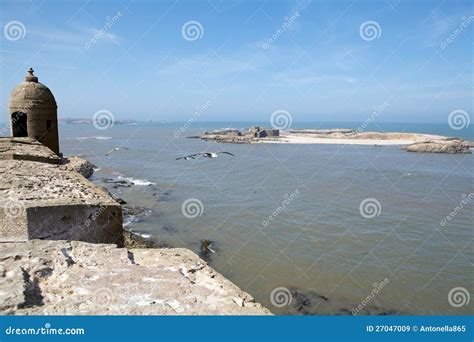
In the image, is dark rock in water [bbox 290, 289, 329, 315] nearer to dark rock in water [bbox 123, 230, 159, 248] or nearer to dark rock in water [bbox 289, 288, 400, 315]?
dark rock in water [bbox 289, 288, 400, 315]

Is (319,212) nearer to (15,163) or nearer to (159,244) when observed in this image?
(159,244)

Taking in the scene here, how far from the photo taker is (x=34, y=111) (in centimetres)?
1580

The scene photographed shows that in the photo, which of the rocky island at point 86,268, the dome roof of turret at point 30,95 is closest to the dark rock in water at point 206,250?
the rocky island at point 86,268

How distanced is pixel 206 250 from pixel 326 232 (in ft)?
19.2

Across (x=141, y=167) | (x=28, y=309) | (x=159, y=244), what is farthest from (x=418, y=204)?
(x=141, y=167)

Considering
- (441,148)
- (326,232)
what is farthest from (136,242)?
(441,148)

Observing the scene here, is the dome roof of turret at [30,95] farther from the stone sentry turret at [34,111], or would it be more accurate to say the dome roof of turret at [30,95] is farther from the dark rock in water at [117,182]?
the dark rock in water at [117,182]

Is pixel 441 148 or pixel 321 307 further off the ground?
pixel 441 148

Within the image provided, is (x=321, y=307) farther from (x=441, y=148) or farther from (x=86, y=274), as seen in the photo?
(x=441, y=148)

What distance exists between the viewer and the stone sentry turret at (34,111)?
15.7m

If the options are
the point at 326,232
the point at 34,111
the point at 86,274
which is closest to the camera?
the point at 86,274

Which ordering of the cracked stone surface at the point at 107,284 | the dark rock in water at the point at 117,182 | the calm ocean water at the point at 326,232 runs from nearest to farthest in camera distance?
the cracked stone surface at the point at 107,284 → the calm ocean water at the point at 326,232 → the dark rock in water at the point at 117,182

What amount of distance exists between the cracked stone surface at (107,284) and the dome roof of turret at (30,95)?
43.2 ft

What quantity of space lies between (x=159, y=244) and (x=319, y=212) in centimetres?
946
